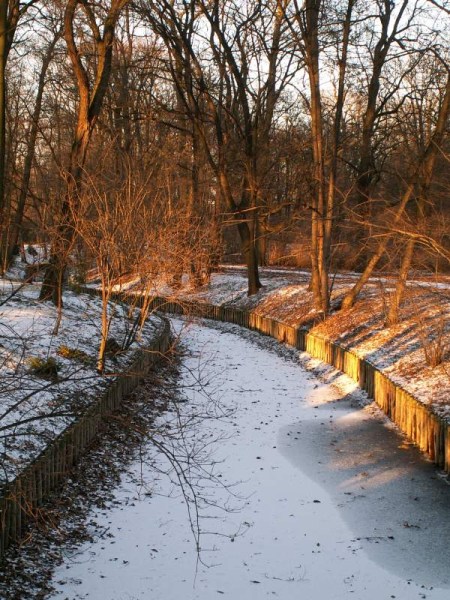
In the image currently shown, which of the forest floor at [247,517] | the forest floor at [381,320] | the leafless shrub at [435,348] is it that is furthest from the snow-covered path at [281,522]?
the leafless shrub at [435,348]

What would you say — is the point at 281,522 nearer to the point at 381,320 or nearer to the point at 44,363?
the point at 44,363

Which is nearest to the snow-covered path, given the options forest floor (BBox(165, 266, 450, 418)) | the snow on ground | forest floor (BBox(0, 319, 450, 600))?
forest floor (BBox(0, 319, 450, 600))

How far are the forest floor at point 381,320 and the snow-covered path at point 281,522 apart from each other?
1.34 m

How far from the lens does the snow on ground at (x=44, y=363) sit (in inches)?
299

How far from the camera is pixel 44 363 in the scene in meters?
10.2

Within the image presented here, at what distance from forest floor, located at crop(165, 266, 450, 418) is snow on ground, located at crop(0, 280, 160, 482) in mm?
2151

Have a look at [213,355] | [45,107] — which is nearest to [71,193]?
[213,355]

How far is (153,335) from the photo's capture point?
56.3 ft

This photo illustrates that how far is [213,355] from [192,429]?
276 inches

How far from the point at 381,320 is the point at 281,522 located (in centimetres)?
1016

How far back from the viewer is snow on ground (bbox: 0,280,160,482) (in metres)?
7.61

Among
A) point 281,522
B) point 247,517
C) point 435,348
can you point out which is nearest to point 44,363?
point 247,517

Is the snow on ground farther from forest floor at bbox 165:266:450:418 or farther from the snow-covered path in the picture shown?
forest floor at bbox 165:266:450:418

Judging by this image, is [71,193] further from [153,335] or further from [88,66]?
[88,66]
